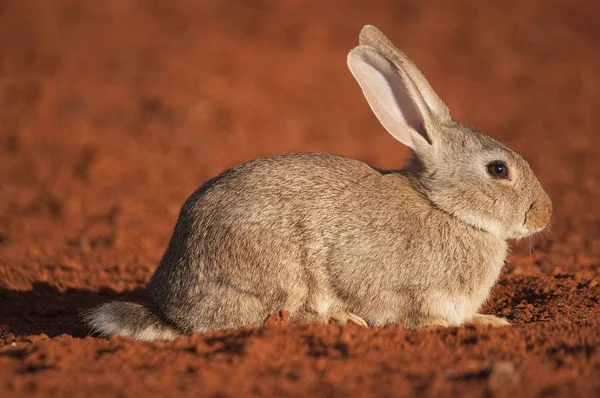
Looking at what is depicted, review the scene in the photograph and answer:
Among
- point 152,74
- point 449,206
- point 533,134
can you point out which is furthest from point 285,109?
point 449,206

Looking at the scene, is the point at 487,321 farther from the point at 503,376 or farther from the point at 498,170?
the point at 503,376

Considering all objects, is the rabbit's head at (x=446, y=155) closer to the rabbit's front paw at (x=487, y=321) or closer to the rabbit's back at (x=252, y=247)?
the rabbit's front paw at (x=487, y=321)

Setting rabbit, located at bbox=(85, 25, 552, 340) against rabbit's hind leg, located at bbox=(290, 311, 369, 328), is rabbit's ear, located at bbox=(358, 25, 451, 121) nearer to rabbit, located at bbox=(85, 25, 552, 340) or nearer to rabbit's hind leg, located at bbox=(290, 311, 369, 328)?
rabbit, located at bbox=(85, 25, 552, 340)

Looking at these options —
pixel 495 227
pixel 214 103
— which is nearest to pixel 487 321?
pixel 495 227

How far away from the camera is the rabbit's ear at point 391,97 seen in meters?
5.79

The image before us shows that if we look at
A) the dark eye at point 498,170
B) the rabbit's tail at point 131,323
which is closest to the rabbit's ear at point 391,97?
the dark eye at point 498,170

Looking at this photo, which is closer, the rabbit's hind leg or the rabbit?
the rabbit

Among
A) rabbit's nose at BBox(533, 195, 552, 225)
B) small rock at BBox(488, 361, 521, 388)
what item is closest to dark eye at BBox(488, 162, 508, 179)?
rabbit's nose at BBox(533, 195, 552, 225)

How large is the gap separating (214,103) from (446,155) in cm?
874

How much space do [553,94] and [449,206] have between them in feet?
31.7

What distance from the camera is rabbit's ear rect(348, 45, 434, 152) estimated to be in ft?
19.0

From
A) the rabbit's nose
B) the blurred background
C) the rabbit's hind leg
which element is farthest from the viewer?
the blurred background

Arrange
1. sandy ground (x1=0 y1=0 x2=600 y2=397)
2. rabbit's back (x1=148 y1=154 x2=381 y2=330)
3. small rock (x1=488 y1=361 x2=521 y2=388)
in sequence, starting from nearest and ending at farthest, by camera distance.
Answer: small rock (x1=488 y1=361 x2=521 y2=388) < sandy ground (x1=0 y1=0 x2=600 y2=397) < rabbit's back (x1=148 y1=154 x2=381 y2=330)

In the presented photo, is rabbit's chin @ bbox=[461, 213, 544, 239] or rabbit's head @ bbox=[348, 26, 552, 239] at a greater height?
rabbit's head @ bbox=[348, 26, 552, 239]
